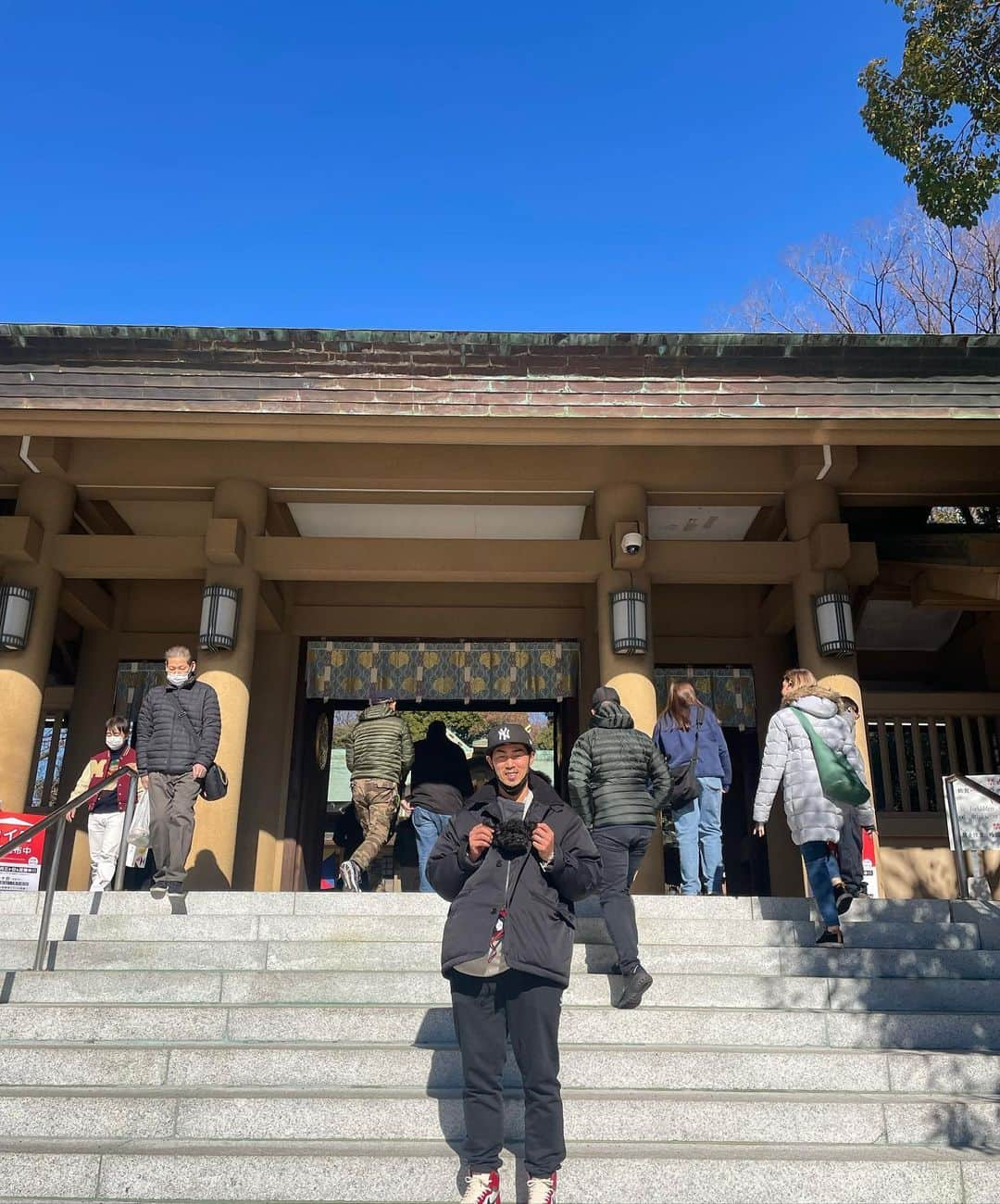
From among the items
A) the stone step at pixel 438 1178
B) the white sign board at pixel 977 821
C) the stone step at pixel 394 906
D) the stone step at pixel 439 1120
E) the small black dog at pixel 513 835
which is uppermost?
the white sign board at pixel 977 821

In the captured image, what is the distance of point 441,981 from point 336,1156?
1382 mm

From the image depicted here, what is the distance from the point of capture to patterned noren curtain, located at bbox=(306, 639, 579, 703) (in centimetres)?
1083

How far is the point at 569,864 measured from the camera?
3260 millimetres

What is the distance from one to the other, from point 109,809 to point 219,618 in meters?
1.94

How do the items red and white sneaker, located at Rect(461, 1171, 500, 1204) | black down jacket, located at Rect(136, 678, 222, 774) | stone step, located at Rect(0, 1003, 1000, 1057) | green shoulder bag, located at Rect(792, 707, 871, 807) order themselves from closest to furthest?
red and white sneaker, located at Rect(461, 1171, 500, 1204)
stone step, located at Rect(0, 1003, 1000, 1057)
green shoulder bag, located at Rect(792, 707, 871, 807)
black down jacket, located at Rect(136, 678, 222, 774)

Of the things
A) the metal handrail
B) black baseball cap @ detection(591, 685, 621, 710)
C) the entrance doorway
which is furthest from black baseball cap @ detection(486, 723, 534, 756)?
the entrance doorway

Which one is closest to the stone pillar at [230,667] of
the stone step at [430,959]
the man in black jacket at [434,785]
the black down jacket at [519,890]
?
the man in black jacket at [434,785]

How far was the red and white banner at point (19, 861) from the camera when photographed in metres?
7.15

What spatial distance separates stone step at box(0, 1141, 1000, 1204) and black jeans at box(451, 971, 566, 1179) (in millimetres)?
321

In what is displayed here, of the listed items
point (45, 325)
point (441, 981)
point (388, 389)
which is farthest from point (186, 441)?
point (441, 981)

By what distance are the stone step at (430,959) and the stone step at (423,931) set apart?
19cm

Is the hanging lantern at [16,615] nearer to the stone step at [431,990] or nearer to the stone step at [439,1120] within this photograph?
the stone step at [431,990]

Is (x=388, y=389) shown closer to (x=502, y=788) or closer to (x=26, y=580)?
(x=26, y=580)

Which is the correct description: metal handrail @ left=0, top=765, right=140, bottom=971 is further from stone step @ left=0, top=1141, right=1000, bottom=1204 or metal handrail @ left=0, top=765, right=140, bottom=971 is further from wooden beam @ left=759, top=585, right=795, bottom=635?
wooden beam @ left=759, top=585, right=795, bottom=635
